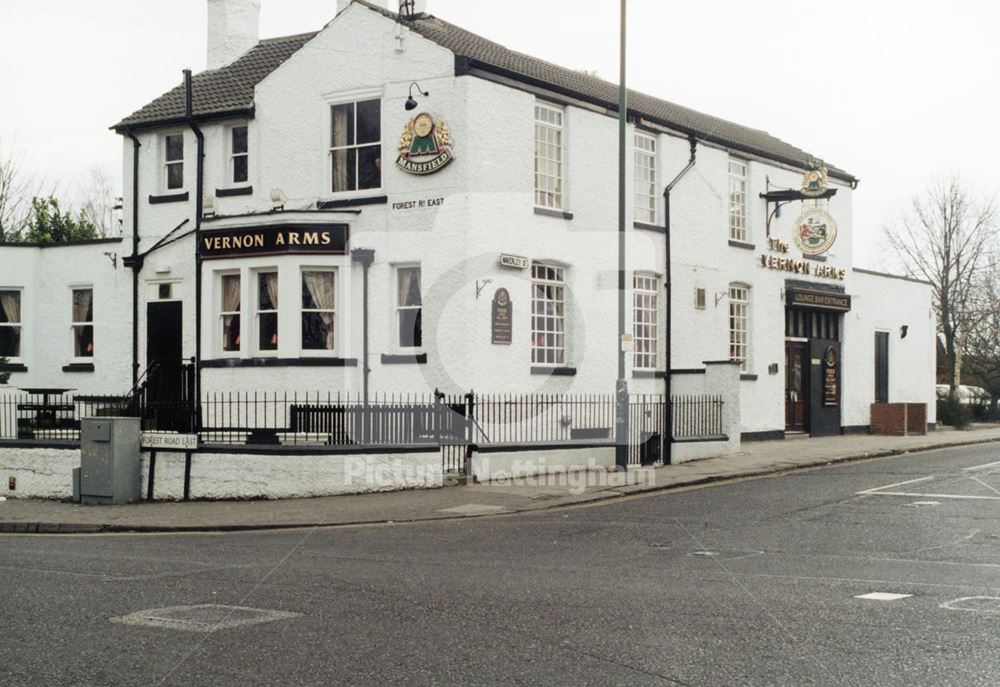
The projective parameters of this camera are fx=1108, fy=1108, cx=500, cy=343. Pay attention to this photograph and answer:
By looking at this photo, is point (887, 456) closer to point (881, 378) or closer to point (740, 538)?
point (881, 378)

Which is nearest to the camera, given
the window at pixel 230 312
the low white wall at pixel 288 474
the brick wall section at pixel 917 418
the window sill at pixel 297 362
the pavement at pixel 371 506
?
the pavement at pixel 371 506

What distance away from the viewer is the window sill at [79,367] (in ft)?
86.2

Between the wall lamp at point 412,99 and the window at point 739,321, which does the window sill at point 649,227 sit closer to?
the window at point 739,321

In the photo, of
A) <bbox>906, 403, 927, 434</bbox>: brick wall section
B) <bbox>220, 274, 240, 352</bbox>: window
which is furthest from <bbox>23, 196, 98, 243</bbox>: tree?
<bbox>906, 403, 927, 434</bbox>: brick wall section

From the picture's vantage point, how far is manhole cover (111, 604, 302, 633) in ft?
26.5

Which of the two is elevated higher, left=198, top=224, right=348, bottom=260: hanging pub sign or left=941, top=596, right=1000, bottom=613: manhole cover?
left=198, top=224, right=348, bottom=260: hanging pub sign

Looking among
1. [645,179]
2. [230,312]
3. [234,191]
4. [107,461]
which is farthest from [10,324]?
[645,179]

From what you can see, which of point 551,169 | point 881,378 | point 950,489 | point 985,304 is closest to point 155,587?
point 950,489

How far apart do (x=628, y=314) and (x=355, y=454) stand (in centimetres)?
881

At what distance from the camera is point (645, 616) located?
8195 millimetres

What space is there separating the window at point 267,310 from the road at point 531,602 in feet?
26.7

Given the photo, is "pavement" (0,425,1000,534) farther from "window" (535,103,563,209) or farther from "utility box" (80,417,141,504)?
"window" (535,103,563,209)

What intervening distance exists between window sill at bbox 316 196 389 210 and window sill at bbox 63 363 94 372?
7.58 meters

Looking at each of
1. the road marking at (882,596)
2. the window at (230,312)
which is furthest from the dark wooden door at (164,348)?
the road marking at (882,596)
